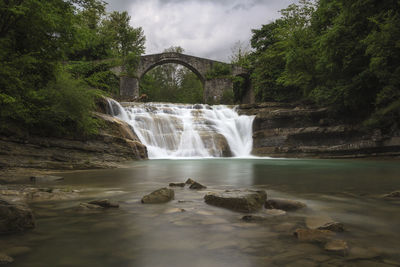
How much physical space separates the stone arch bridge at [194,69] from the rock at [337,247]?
93.1 feet

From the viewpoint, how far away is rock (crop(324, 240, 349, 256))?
68.6 inches

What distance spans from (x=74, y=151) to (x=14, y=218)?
764cm

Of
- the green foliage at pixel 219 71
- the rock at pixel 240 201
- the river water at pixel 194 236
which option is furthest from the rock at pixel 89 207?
the green foliage at pixel 219 71

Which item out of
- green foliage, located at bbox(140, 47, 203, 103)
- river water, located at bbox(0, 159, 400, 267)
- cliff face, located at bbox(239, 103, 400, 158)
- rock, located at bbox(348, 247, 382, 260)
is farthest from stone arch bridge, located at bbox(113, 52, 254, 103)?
rock, located at bbox(348, 247, 382, 260)

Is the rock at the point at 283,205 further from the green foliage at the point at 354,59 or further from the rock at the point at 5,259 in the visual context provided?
the green foliage at the point at 354,59

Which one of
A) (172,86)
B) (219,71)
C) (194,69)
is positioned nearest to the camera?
(219,71)

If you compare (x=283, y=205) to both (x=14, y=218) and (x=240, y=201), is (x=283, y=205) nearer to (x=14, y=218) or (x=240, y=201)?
(x=240, y=201)

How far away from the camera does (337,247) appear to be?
1778mm

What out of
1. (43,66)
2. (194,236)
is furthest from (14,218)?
(43,66)

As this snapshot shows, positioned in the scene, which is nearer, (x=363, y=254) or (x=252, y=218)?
(x=363, y=254)

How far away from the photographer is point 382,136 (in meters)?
13.5

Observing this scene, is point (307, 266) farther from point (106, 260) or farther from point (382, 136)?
point (382, 136)

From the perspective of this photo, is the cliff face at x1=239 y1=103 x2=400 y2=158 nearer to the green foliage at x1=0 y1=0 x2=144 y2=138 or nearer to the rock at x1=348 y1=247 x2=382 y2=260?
the green foliage at x1=0 y1=0 x2=144 y2=138

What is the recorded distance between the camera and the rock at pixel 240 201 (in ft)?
9.44
